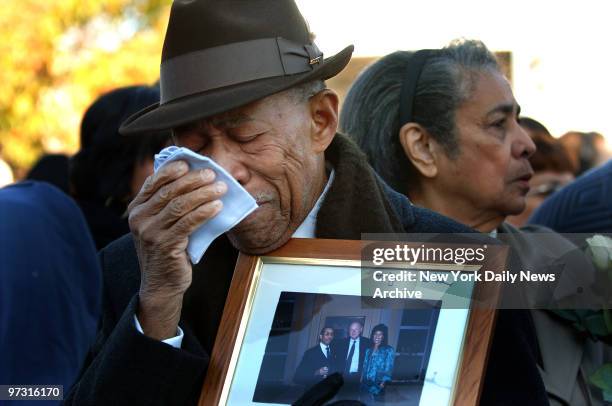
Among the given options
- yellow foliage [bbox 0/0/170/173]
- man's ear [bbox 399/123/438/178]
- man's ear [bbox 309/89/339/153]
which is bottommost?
yellow foliage [bbox 0/0/170/173]

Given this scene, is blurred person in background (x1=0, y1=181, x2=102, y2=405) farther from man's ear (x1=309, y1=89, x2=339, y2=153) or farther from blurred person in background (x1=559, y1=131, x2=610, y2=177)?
blurred person in background (x1=559, y1=131, x2=610, y2=177)

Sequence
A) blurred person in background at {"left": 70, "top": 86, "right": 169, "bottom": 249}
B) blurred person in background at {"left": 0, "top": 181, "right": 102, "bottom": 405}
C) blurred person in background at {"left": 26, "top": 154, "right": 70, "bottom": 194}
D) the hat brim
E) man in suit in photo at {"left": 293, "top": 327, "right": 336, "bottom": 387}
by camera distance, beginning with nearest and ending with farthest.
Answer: man in suit in photo at {"left": 293, "top": 327, "right": 336, "bottom": 387} < the hat brim < blurred person in background at {"left": 0, "top": 181, "right": 102, "bottom": 405} < blurred person in background at {"left": 70, "top": 86, "right": 169, "bottom": 249} < blurred person in background at {"left": 26, "top": 154, "right": 70, "bottom": 194}

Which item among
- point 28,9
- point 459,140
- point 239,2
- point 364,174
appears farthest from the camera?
point 28,9

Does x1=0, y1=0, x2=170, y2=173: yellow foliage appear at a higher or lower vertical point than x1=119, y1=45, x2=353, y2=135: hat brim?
lower

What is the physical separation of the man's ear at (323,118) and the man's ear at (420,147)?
88 cm

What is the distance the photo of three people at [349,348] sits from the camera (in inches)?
75.0

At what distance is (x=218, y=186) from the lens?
1957 mm

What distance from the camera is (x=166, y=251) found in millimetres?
2043

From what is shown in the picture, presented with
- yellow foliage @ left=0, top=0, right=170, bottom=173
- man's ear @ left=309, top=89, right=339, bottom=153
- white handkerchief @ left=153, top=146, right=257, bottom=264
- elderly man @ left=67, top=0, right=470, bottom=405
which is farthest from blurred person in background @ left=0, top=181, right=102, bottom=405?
yellow foliage @ left=0, top=0, right=170, bottom=173

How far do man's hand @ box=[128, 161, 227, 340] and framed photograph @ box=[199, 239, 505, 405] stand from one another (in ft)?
0.44

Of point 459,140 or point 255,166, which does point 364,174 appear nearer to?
point 255,166

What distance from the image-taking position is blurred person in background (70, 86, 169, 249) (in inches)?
159

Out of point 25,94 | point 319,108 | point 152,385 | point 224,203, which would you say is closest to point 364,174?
point 319,108

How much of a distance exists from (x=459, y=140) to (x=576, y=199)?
82cm
